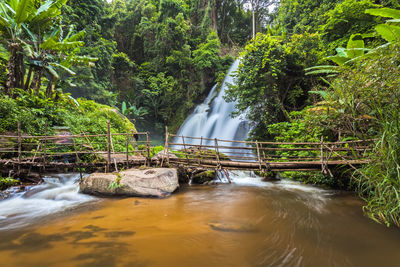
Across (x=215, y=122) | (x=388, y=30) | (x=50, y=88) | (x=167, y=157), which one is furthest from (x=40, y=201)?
(x=215, y=122)

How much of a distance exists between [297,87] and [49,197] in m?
10.8

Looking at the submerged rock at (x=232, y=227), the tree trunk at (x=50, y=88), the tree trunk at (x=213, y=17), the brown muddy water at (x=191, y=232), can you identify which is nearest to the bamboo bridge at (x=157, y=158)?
the brown muddy water at (x=191, y=232)

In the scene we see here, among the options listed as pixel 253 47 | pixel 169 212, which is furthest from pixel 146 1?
pixel 169 212

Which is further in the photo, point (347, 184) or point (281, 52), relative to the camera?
point (281, 52)

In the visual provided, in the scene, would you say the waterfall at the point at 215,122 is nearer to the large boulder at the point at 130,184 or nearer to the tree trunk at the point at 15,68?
the large boulder at the point at 130,184

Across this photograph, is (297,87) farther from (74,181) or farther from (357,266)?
(74,181)

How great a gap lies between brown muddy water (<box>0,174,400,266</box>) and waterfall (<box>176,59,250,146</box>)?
8.95 metres

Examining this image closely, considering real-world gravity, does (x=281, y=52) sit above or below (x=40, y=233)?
above

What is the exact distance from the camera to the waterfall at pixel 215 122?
1399 cm

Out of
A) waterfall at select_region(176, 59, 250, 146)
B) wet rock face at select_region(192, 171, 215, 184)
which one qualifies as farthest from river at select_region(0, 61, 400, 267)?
waterfall at select_region(176, 59, 250, 146)

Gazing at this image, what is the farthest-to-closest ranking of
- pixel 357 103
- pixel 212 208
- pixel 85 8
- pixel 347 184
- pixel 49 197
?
pixel 85 8
pixel 347 184
pixel 49 197
pixel 212 208
pixel 357 103

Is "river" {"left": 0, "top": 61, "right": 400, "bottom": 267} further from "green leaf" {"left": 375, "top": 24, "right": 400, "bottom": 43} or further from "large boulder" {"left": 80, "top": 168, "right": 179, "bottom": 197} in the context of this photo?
"green leaf" {"left": 375, "top": 24, "right": 400, "bottom": 43}

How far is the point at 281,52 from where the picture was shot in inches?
340

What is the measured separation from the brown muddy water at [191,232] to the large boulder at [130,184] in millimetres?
248
